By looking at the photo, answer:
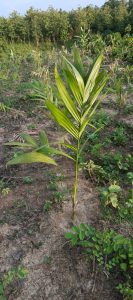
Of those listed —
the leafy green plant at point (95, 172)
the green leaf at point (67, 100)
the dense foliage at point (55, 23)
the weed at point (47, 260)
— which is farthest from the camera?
the dense foliage at point (55, 23)

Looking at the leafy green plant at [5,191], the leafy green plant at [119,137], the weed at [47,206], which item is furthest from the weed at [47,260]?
the leafy green plant at [119,137]

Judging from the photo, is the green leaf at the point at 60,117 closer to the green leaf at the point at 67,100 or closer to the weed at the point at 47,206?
the green leaf at the point at 67,100

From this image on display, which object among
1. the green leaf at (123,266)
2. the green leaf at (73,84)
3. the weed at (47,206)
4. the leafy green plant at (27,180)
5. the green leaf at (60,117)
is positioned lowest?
the green leaf at (123,266)

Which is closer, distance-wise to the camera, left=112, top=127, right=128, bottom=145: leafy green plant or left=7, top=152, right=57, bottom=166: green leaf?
left=7, top=152, right=57, bottom=166: green leaf

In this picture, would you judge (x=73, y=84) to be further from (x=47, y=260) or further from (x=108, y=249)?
(x=47, y=260)

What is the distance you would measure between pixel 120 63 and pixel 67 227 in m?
4.17

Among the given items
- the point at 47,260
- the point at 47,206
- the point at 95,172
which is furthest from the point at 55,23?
the point at 47,260

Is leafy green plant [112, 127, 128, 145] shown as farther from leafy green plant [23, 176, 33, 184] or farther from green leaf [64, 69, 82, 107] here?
green leaf [64, 69, 82, 107]

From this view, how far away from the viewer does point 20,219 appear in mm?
2373

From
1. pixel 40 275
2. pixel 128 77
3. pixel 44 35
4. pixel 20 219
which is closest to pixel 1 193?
pixel 20 219

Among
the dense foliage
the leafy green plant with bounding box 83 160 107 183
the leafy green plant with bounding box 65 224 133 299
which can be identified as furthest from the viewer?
the dense foliage

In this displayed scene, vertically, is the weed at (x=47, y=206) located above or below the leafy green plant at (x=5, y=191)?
below

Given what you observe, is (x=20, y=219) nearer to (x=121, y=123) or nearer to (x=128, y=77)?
(x=121, y=123)

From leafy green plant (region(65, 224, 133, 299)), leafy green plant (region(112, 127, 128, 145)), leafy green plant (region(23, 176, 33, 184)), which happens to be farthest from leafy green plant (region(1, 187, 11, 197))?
leafy green plant (region(112, 127, 128, 145))
